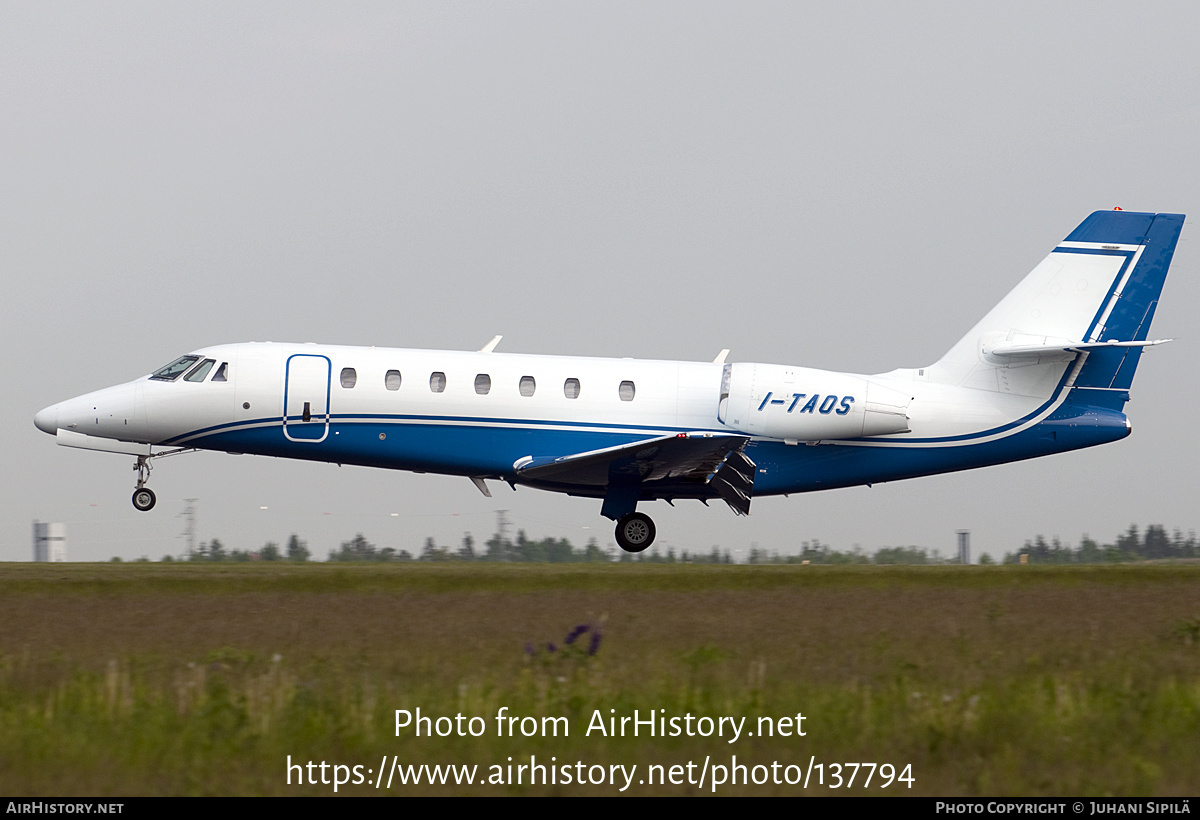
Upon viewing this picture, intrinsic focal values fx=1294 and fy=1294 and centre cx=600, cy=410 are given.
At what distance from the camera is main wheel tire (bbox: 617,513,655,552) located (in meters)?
20.8

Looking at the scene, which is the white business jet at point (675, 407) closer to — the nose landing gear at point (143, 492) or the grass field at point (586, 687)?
the nose landing gear at point (143, 492)

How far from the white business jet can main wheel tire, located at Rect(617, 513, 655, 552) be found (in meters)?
0.02

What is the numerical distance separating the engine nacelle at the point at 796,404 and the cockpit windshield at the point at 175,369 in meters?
8.43

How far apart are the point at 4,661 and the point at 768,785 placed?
5.85m

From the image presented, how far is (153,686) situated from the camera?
8.38m

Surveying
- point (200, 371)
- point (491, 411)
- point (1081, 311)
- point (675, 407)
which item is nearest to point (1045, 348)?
point (1081, 311)

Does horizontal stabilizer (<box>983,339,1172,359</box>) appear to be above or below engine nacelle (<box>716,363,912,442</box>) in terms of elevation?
above

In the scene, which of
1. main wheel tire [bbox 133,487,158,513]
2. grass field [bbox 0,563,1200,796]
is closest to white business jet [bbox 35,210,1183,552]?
main wheel tire [bbox 133,487,158,513]

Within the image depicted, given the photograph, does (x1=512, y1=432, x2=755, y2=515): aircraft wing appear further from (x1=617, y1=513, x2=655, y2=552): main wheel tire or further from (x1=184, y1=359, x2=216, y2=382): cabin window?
(x1=184, y1=359, x2=216, y2=382): cabin window

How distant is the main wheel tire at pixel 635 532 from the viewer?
2077 cm

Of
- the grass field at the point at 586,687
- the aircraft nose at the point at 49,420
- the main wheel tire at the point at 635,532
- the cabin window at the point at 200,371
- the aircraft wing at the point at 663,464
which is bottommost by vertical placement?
the grass field at the point at 586,687

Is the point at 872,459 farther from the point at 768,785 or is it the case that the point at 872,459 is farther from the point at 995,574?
the point at 768,785

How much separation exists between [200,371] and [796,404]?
9377mm

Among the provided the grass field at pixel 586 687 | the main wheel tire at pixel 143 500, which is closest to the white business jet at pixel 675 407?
the main wheel tire at pixel 143 500
